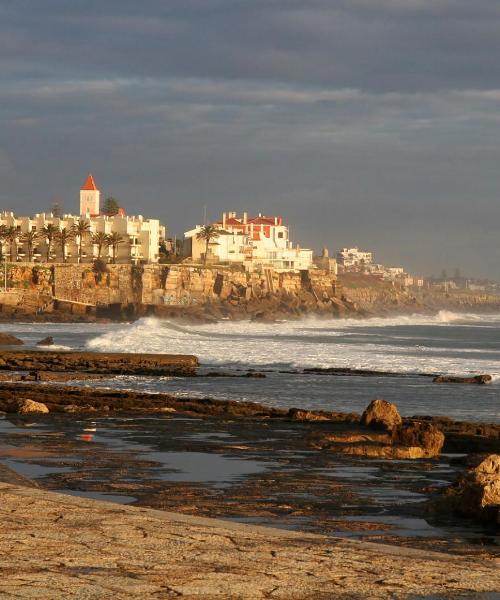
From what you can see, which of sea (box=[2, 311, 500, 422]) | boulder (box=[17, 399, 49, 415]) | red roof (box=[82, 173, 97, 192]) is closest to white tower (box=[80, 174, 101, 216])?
red roof (box=[82, 173, 97, 192])

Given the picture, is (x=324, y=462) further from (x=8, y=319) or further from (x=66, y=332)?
(x=8, y=319)

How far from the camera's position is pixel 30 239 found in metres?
130

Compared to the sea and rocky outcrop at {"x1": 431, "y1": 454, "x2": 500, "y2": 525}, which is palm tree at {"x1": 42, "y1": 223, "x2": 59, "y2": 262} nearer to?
the sea

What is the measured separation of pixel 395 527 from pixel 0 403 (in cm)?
1340

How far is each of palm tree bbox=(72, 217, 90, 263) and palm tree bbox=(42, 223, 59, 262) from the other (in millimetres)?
2234

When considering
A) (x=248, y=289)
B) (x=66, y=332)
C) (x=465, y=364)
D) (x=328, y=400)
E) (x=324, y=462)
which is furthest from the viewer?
(x=248, y=289)

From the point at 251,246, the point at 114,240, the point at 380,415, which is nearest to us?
the point at 380,415

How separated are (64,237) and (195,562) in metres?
121

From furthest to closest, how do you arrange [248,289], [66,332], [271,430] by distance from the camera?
[248,289]
[66,332]
[271,430]

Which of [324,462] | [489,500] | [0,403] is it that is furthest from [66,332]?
[489,500]

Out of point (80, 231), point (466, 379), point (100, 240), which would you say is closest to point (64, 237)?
point (80, 231)

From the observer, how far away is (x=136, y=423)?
70.3 feet

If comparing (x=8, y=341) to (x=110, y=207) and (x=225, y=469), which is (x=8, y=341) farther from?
→ (x=110, y=207)

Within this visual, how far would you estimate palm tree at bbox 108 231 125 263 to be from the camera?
421 feet
